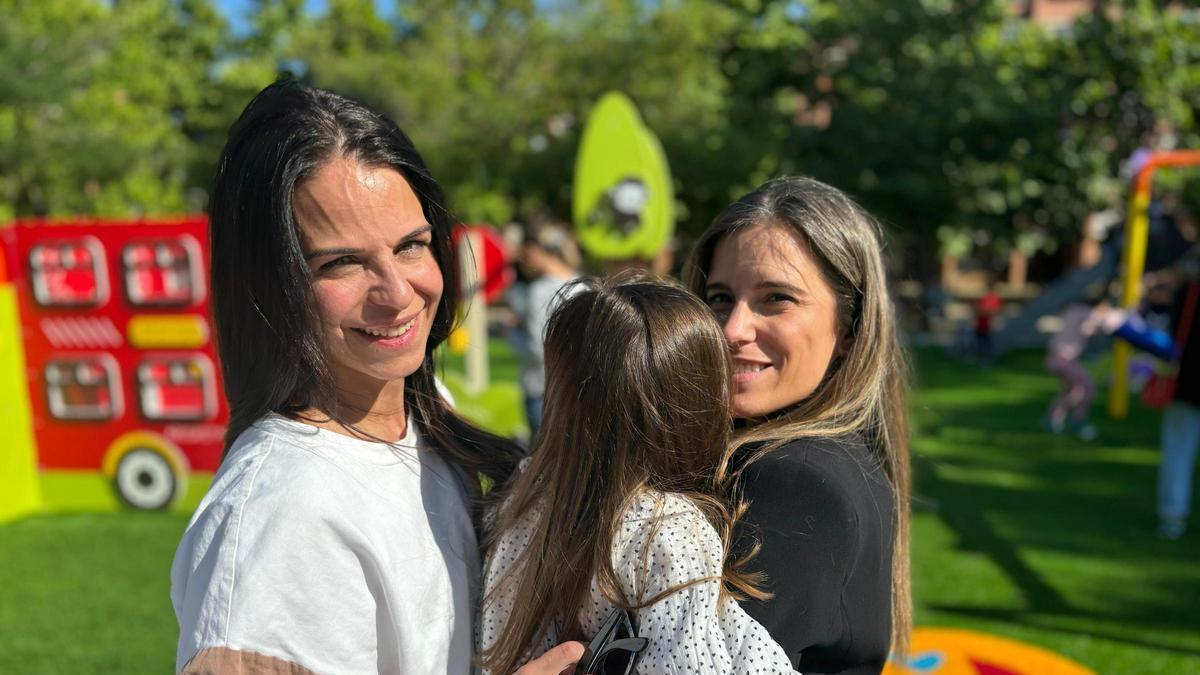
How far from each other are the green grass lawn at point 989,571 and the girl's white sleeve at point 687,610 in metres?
1.91

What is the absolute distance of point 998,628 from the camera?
4449mm

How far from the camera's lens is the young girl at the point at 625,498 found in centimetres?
134

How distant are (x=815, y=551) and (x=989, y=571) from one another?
434 cm

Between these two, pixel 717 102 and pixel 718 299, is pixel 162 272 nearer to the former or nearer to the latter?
pixel 718 299

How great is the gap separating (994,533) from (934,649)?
3151mm

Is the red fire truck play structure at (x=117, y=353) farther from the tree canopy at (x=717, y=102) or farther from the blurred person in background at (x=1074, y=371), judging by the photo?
the tree canopy at (x=717, y=102)

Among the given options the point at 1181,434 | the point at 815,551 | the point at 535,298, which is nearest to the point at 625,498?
the point at 815,551

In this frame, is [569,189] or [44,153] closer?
[44,153]

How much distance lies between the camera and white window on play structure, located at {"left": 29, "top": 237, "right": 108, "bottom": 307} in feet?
20.1

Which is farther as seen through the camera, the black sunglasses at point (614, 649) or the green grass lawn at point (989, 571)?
the green grass lawn at point (989, 571)

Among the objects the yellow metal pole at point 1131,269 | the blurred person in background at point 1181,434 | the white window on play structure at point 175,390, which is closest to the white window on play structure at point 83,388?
the white window on play structure at point 175,390

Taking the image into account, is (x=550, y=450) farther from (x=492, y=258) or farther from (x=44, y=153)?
(x=44, y=153)

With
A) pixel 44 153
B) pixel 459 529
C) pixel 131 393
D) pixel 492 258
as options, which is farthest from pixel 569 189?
pixel 459 529

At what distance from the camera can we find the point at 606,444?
57.1 inches
